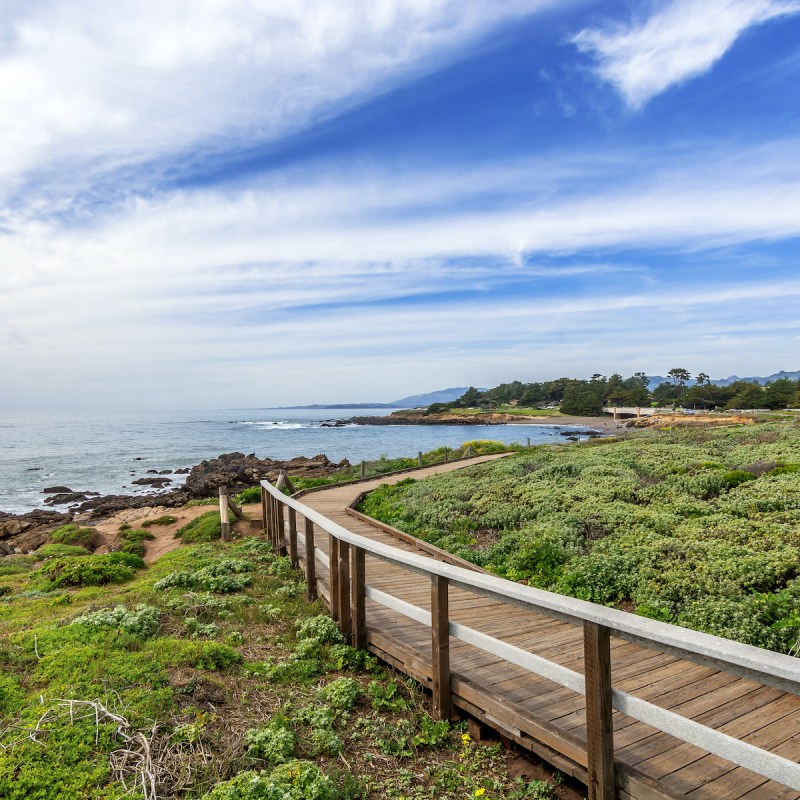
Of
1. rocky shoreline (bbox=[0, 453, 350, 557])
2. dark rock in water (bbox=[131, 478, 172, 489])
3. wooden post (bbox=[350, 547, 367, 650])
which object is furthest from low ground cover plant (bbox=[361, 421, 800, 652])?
dark rock in water (bbox=[131, 478, 172, 489])

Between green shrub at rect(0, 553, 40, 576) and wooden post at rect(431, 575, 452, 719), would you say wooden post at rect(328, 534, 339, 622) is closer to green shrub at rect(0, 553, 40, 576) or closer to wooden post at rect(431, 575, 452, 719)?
wooden post at rect(431, 575, 452, 719)

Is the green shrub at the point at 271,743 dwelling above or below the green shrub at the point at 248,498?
above

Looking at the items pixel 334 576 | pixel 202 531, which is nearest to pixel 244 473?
pixel 202 531

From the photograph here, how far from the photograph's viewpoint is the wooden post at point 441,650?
4312mm

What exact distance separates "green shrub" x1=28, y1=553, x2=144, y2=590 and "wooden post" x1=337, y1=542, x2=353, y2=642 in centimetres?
700

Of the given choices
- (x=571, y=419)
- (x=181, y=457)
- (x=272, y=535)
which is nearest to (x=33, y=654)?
(x=272, y=535)

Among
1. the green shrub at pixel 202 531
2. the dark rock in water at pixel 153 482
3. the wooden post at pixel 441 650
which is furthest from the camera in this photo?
the dark rock in water at pixel 153 482

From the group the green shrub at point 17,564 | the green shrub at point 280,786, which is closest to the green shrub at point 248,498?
the green shrub at point 17,564

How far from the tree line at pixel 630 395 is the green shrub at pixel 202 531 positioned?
268ft

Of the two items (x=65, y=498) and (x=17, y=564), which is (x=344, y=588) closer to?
(x=17, y=564)

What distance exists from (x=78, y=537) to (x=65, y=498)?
64.0ft

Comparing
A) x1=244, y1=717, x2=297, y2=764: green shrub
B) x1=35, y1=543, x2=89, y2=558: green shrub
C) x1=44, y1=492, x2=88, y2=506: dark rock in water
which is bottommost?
x1=44, y1=492, x2=88, y2=506: dark rock in water

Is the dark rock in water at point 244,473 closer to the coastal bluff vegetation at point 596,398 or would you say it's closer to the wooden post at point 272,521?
the wooden post at point 272,521

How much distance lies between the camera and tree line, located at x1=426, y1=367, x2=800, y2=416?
8706cm
